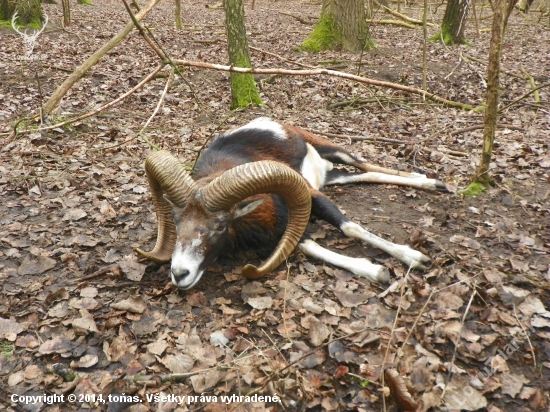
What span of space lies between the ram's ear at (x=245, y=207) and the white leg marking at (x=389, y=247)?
1052 mm

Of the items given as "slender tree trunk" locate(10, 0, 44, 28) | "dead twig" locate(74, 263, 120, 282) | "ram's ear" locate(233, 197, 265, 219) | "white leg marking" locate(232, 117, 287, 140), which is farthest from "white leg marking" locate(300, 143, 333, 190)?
"slender tree trunk" locate(10, 0, 44, 28)

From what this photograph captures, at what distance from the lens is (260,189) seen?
4.40 m

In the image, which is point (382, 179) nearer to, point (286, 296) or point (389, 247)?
point (389, 247)

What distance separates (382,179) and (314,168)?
40.3 inches

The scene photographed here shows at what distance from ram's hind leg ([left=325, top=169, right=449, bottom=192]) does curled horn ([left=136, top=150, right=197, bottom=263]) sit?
8.84 ft

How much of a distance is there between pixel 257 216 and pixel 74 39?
1219 cm

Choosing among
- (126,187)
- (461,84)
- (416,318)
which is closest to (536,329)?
(416,318)

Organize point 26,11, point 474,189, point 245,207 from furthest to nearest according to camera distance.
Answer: point 26,11, point 474,189, point 245,207

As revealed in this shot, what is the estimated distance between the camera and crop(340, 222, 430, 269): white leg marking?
4.44 meters

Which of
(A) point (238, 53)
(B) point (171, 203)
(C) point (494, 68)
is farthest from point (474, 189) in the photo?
(A) point (238, 53)

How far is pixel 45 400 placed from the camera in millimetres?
3223

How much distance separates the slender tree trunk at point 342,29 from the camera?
44.1 ft

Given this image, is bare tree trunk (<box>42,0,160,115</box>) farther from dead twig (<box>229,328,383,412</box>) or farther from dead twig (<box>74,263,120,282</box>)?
dead twig (<box>229,328,383,412</box>)

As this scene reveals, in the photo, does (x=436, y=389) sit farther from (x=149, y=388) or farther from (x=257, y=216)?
(x=257, y=216)
